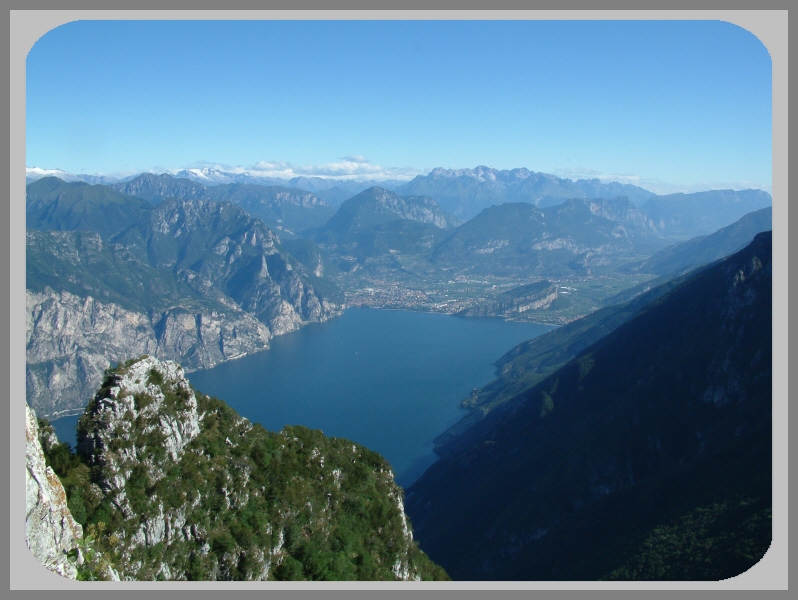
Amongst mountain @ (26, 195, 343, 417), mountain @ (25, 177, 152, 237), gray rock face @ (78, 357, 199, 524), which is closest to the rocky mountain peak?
gray rock face @ (78, 357, 199, 524)

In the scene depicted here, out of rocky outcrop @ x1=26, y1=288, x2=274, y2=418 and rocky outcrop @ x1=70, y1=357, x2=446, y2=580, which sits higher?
rocky outcrop @ x1=70, y1=357, x2=446, y2=580

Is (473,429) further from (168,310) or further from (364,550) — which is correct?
(168,310)

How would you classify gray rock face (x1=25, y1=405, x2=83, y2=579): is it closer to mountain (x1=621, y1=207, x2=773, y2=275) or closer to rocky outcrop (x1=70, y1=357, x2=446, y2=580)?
rocky outcrop (x1=70, y1=357, x2=446, y2=580)

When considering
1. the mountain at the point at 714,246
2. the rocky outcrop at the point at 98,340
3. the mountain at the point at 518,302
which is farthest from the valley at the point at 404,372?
the mountain at the point at 714,246

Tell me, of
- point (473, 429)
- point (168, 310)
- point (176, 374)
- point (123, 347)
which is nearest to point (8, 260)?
point (176, 374)

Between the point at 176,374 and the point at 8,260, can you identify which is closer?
the point at 8,260

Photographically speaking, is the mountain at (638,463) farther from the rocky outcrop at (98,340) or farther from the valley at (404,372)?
the rocky outcrop at (98,340)
